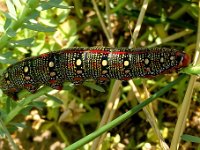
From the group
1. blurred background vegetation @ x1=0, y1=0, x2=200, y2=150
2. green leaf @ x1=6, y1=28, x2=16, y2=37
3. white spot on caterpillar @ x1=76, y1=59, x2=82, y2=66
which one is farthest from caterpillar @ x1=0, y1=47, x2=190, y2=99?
blurred background vegetation @ x1=0, y1=0, x2=200, y2=150

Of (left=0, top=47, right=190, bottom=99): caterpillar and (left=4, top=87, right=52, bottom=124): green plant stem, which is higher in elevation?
(left=0, top=47, right=190, bottom=99): caterpillar


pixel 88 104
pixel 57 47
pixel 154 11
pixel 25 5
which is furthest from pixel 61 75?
pixel 154 11

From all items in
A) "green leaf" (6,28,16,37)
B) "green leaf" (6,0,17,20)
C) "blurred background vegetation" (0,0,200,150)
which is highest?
"green leaf" (6,0,17,20)

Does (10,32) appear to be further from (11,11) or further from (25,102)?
(25,102)

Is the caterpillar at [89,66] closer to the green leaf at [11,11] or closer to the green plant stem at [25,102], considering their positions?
the green plant stem at [25,102]

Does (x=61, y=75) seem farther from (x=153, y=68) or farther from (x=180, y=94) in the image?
(x=180, y=94)

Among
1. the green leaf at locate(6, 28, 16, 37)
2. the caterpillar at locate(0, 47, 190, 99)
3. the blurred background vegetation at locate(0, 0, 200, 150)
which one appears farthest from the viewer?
the blurred background vegetation at locate(0, 0, 200, 150)

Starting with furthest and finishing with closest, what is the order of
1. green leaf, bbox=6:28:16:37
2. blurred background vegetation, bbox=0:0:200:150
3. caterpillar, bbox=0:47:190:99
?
blurred background vegetation, bbox=0:0:200:150
caterpillar, bbox=0:47:190:99
green leaf, bbox=6:28:16:37

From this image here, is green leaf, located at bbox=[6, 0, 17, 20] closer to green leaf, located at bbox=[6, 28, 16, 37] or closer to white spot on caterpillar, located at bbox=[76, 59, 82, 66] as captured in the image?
green leaf, located at bbox=[6, 28, 16, 37]
